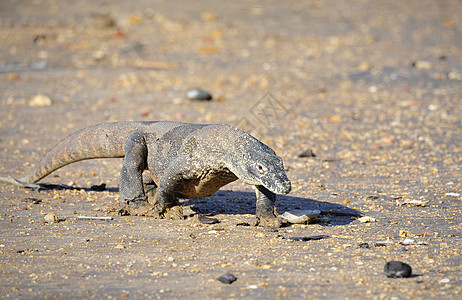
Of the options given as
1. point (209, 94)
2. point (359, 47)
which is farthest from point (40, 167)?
point (359, 47)

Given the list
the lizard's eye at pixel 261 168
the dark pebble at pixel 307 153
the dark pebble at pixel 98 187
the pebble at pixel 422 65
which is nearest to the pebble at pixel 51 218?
the dark pebble at pixel 98 187

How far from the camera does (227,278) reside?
4.63 metres

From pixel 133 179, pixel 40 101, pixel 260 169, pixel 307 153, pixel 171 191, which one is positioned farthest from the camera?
pixel 40 101

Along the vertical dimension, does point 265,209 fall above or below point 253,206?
above

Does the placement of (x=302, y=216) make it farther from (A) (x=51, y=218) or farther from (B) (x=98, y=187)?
(B) (x=98, y=187)

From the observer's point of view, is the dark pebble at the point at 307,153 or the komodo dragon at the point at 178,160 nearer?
the komodo dragon at the point at 178,160

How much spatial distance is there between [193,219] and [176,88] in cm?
739

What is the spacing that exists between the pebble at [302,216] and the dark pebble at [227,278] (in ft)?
4.66

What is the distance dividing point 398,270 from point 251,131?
6.01 meters

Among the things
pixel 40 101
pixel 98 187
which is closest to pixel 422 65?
pixel 40 101

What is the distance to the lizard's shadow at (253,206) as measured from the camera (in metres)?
6.28

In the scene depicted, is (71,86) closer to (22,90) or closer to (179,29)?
(22,90)

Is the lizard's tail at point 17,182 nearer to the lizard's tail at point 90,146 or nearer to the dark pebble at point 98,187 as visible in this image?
the lizard's tail at point 90,146

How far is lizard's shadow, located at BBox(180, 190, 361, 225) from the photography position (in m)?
6.28
